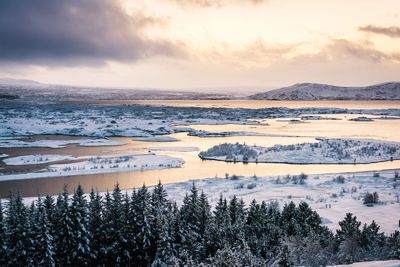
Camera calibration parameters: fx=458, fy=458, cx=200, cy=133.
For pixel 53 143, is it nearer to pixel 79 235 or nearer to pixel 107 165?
pixel 107 165

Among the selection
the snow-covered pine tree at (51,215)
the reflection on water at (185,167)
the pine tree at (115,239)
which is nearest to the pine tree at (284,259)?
the pine tree at (115,239)

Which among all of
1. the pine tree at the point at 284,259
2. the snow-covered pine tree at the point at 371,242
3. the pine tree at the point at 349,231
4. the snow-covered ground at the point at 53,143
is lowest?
the snow-covered ground at the point at 53,143

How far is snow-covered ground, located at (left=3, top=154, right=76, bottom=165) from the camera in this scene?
55987 millimetres

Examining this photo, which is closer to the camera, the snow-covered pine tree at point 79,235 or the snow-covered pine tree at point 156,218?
the snow-covered pine tree at point 79,235

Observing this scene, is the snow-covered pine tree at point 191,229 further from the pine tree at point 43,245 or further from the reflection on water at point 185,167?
the reflection on water at point 185,167

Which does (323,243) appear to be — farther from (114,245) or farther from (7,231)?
(7,231)

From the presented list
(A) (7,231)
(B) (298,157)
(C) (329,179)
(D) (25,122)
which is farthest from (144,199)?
(D) (25,122)

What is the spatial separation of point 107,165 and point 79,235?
29.1 metres

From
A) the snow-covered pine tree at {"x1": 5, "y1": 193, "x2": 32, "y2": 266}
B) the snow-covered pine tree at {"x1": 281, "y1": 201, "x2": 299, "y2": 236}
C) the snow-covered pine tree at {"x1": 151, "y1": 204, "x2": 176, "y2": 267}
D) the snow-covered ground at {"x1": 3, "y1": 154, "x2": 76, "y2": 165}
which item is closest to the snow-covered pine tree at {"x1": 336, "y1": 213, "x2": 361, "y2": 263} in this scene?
the snow-covered pine tree at {"x1": 281, "y1": 201, "x2": 299, "y2": 236}

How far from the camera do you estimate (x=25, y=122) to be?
10456 centimetres

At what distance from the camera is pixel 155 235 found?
1049 inches

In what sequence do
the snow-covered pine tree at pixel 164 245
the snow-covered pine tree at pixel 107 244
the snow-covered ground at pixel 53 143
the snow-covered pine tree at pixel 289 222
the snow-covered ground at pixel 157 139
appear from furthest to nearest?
1. the snow-covered ground at pixel 157 139
2. the snow-covered ground at pixel 53 143
3. the snow-covered pine tree at pixel 289 222
4. the snow-covered pine tree at pixel 107 244
5. the snow-covered pine tree at pixel 164 245

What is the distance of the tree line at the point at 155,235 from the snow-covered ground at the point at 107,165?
22942 millimetres

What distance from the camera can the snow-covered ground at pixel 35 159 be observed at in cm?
5599
